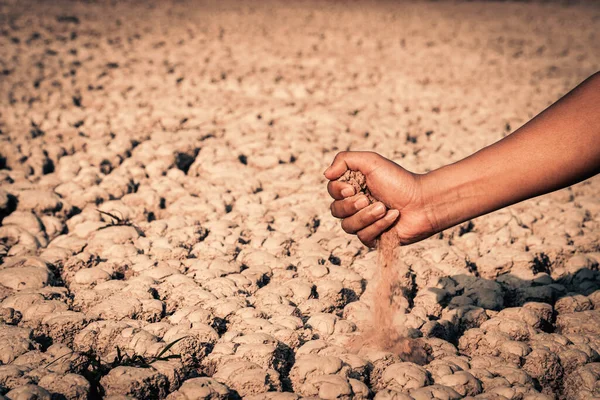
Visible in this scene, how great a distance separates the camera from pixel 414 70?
14.2 ft

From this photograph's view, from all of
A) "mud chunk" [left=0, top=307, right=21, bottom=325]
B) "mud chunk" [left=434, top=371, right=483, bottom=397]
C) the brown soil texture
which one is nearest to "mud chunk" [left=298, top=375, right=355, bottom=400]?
the brown soil texture

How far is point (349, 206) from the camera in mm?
1668

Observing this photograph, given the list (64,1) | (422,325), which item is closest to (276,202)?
(422,325)

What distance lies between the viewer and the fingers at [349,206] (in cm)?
164

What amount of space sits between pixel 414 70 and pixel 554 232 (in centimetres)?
239

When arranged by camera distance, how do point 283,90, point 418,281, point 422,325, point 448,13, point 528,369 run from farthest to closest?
point 448,13, point 283,90, point 418,281, point 422,325, point 528,369

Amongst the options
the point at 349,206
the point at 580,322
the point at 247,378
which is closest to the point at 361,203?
the point at 349,206

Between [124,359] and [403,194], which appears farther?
[403,194]

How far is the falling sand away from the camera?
1.58 meters

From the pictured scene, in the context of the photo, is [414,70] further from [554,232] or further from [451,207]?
[451,207]

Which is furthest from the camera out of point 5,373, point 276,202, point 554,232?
point 276,202

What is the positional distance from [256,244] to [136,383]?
84 cm

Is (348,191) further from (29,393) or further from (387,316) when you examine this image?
(29,393)

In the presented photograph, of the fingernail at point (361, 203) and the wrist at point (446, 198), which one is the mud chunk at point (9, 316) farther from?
the wrist at point (446, 198)
